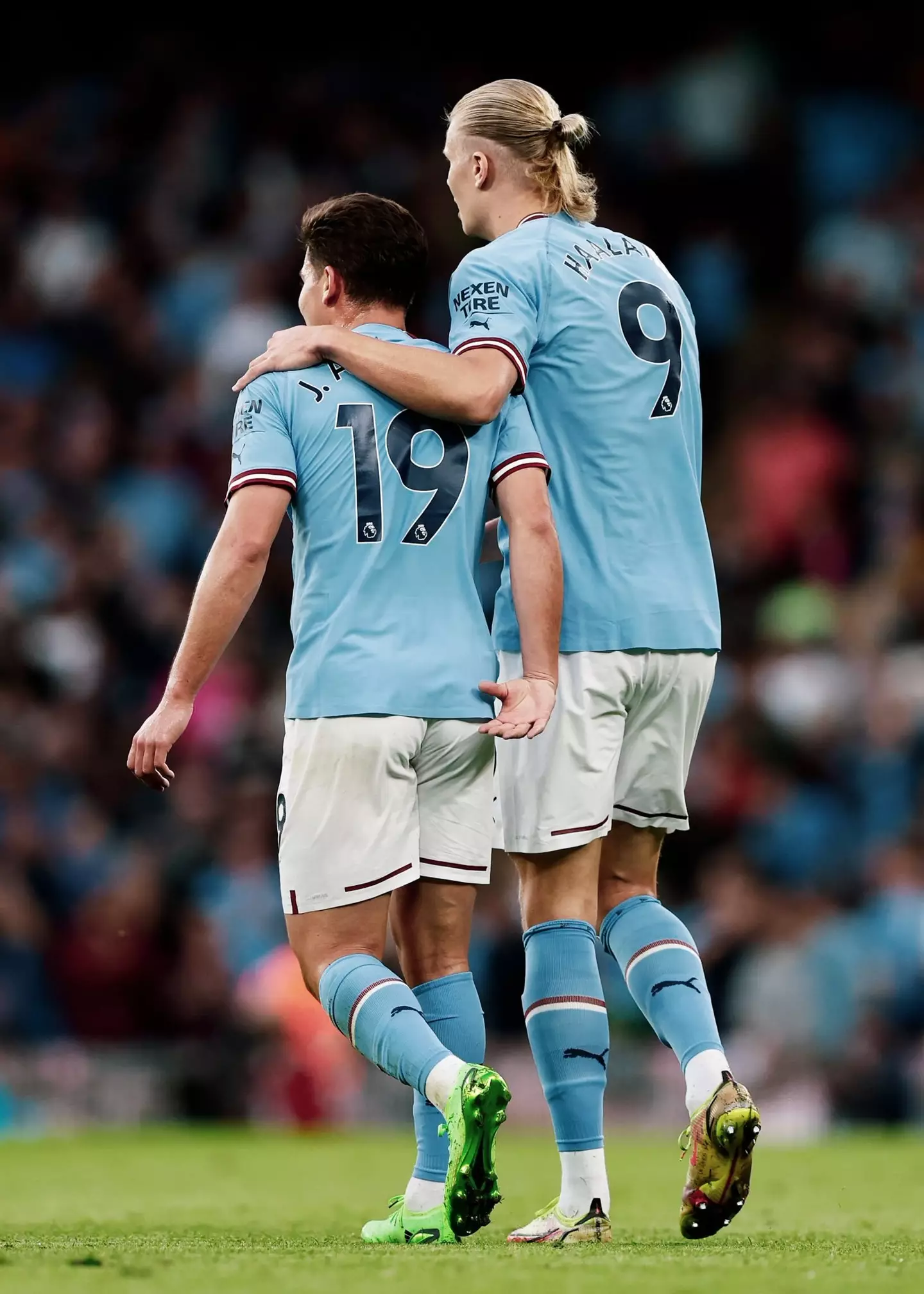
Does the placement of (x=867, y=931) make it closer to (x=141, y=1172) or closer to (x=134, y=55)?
(x=141, y=1172)

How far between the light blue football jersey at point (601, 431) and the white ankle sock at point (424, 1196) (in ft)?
3.73

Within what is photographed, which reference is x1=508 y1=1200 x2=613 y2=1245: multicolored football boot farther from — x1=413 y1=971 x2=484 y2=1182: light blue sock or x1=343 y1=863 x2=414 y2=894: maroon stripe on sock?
x1=343 y1=863 x2=414 y2=894: maroon stripe on sock

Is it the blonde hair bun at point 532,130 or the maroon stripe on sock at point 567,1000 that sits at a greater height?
the blonde hair bun at point 532,130

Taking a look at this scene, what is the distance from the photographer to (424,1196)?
13.8 feet

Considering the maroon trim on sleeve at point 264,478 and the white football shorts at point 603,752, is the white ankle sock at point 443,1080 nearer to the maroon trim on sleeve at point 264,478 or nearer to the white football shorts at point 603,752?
the white football shorts at point 603,752

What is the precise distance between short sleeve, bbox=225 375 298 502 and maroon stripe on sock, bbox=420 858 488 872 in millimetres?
801

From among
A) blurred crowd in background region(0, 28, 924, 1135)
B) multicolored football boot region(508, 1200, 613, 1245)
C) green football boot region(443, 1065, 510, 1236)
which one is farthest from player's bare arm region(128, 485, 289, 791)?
blurred crowd in background region(0, 28, 924, 1135)

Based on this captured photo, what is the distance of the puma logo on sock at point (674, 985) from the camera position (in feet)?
14.1

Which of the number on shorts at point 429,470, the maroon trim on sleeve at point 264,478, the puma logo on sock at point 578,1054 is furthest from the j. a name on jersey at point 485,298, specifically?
the puma logo on sock at point 578,1054

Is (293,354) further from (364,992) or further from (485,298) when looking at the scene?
(364,992)

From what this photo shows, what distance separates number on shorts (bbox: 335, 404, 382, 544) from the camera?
13.6 feet

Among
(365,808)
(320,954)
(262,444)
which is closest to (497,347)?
(262,444)

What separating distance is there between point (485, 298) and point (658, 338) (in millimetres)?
429

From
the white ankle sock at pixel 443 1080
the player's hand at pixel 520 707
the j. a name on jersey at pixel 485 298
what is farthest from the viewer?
the j. a name on jersey at pixel 485 298
